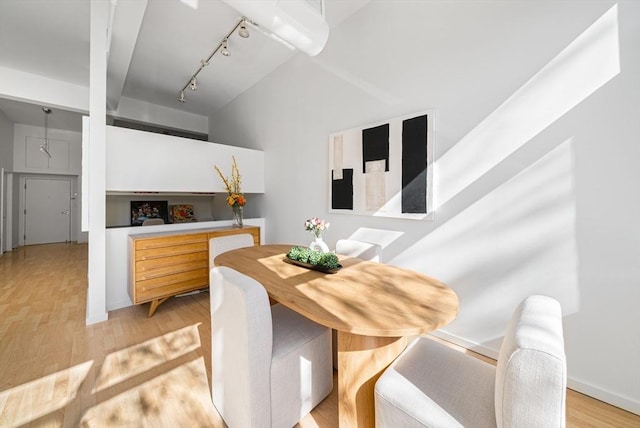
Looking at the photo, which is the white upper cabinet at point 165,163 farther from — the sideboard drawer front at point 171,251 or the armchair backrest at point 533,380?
the armchair backrest at point 533,380

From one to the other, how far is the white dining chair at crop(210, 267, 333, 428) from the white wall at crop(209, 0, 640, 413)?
1370mm

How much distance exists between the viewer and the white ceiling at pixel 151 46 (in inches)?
104

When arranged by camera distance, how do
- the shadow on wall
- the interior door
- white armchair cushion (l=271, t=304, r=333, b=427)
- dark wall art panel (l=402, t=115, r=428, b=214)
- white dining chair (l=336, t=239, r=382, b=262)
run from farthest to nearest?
the interior door
dark wall art panel (l=402, t=115, r=428, b=214)
white dining chair (l=336, t=239, r=382, b=262)
the shadow on wall
white armchair cushion (l=271, t=304, r=333, b=427)

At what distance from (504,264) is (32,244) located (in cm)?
1021

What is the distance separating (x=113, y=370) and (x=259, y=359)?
146cm

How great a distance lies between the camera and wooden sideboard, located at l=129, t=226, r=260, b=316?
8.59ft

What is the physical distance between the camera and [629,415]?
1438 mm

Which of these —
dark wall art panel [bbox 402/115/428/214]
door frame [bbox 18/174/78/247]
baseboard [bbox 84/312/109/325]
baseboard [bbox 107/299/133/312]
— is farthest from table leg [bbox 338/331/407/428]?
door frame [bbox 18/174/78/247]

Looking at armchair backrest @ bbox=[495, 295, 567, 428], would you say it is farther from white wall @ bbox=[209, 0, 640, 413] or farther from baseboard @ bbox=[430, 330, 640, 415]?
baseboard @ bbox=[430, 330, 640, 415]

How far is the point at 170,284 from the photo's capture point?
2822 mm

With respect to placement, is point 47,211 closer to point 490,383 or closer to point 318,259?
point 318,259

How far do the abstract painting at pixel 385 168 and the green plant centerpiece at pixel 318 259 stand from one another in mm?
1031

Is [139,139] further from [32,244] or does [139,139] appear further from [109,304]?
[32,244]

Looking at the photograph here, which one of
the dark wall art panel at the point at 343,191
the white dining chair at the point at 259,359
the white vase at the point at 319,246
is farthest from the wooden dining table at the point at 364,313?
the dark wall art panel at the point at 343,191
